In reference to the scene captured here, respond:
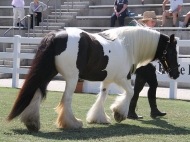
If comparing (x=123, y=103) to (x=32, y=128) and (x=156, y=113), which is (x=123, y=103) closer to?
(x=156, y=113)

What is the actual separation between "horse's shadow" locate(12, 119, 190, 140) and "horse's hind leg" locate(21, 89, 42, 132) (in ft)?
0.34

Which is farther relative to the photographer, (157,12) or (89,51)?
(157,12)

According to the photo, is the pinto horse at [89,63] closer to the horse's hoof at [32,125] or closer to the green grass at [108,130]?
the horse's hoof at [32,125]

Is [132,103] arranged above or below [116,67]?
below

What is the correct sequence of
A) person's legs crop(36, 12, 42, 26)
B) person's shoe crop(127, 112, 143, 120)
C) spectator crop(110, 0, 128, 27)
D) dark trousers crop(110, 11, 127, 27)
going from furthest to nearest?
person's legs crop(36, 12, 42, 26) < dark trousers crop(110, 11, 127, 27) < spectator crop(110, 0, 128, 27) < person's shoe crop(127, 112, 143, 120)

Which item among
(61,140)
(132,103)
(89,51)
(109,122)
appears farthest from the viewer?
(132,103)

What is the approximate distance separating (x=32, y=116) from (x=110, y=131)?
4.15 feet

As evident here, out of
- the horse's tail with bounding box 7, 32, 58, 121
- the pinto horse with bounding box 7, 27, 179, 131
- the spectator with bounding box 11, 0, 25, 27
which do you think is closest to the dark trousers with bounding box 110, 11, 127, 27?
the spectator with bounding box 11, 0, 25, 27

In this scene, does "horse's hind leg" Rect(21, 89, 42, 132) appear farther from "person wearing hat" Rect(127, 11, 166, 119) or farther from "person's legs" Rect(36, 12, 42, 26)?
"person's legs" Rect(36, 12, 42, 26)

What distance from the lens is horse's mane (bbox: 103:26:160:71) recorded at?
916cm

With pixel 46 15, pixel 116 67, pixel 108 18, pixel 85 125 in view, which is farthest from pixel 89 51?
pixel 46 15

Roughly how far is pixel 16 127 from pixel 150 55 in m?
2.69

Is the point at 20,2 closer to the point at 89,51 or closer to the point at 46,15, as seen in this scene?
the point at 46,15

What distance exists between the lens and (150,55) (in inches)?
372
